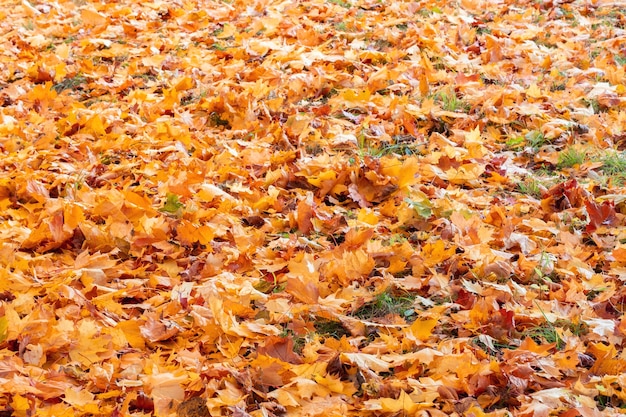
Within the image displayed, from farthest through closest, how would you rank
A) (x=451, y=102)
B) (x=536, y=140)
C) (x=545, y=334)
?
(x=451, y=102)
(x=536, y=140)
(x=545, y=334)

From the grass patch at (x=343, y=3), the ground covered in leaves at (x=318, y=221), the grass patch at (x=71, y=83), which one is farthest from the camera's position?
the grass patch at (x=343, y=3)

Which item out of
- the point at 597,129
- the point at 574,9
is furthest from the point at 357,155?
the point at 574,9

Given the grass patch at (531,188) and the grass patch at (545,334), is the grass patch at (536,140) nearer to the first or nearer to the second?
the grass patch at (531,188)

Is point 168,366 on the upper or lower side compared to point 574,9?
lower

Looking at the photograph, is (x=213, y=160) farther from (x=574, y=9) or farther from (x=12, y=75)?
(x=574, y=9)

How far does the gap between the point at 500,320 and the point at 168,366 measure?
1.08 meters

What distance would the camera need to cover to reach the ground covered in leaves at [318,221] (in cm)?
219

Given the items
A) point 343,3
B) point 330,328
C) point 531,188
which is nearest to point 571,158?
point 531,188

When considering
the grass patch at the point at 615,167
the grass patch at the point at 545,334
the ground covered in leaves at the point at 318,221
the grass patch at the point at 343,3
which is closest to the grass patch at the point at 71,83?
the ground covered in leaves at the point at 318,221

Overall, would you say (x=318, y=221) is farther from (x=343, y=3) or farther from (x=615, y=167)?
(x=343, y=3)

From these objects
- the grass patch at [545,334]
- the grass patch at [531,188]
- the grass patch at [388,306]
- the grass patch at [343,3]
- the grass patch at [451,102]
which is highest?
the grass patch at [343,3]

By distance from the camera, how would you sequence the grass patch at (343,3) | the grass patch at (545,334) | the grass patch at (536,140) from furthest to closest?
1. the grass patch at (343,3)
2. the grass patch at (536,140)
3. the grass patch at (545,334)

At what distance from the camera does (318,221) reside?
10.3ft

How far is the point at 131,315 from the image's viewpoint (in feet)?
8.53
